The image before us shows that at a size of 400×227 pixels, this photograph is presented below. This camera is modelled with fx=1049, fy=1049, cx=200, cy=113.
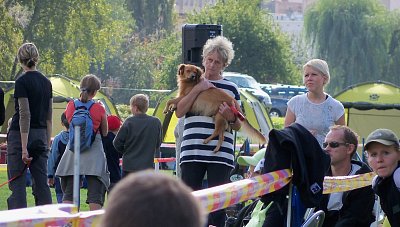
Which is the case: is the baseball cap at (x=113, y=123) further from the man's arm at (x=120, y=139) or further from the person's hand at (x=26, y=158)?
the person's hand at (x=26, y=158)

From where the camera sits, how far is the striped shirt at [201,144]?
24.4 ft

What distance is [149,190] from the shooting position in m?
2.37

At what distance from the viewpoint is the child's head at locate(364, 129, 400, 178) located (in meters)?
6.07

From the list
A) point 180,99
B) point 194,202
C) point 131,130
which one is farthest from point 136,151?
point 194,202

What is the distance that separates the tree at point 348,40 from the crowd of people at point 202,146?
1791 inches

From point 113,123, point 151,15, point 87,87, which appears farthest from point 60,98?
point 151,15

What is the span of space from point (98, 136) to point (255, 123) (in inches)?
391

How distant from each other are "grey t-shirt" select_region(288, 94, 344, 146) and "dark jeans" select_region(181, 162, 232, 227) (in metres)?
0.74

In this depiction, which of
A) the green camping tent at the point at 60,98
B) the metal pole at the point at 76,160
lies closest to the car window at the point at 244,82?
the green camping tent at the point at 60,98

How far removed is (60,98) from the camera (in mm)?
19484

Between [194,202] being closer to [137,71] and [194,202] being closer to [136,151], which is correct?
[136,151]

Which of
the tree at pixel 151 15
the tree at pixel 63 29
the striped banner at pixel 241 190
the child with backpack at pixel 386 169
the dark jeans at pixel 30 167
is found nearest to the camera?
the striped banner at pixel 241 190

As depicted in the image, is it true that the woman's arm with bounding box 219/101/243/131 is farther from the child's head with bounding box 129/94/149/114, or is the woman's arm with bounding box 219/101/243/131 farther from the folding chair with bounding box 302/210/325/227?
the child's head with bounding box 129/94/149/114

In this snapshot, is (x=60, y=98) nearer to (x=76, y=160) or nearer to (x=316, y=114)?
(x=76, y=160)
